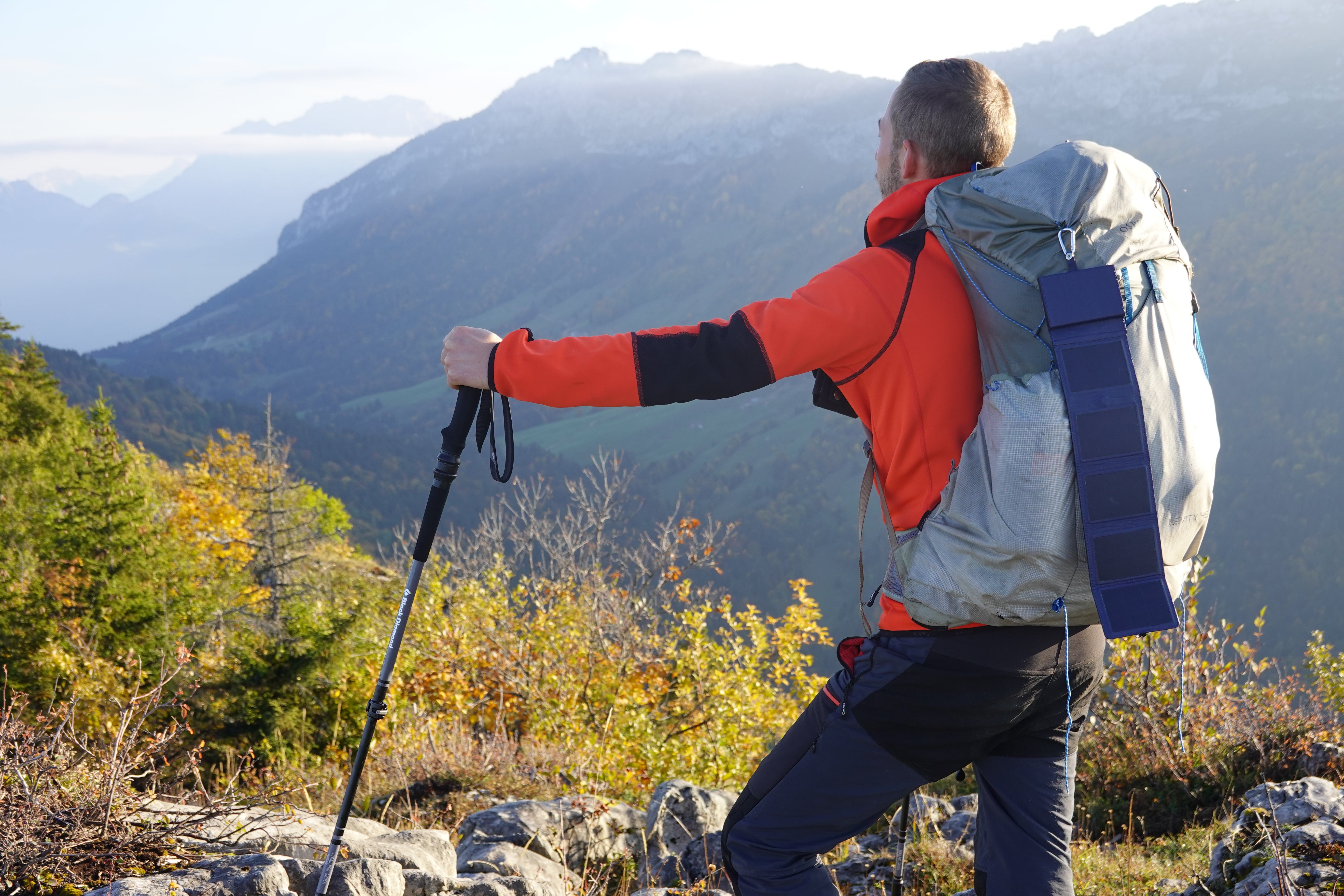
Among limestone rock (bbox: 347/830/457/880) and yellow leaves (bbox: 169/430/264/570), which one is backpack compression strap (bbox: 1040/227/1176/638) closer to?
limestone rock (bbox: 347/830/457/880)

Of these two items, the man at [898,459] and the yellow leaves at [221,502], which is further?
the yellow leaves at [221,502]

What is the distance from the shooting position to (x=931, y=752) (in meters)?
1.87

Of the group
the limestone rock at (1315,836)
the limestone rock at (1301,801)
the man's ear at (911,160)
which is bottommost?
the limestone rock at (1301,801)

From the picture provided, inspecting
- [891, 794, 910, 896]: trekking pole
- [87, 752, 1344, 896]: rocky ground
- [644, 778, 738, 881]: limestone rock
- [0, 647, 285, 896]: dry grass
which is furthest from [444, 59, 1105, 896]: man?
[644, 778, 738, 881]: limestone rock

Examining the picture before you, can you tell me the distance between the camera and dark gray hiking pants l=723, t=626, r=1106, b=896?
1826mm

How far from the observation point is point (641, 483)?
105 metres

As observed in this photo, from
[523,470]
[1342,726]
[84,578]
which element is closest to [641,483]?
[523,470]

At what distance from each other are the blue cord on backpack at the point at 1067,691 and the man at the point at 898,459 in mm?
11

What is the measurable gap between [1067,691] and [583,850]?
3.01 meters

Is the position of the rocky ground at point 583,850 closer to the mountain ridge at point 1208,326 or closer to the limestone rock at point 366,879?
the limestone rock at point 366,879

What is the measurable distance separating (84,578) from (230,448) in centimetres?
3087

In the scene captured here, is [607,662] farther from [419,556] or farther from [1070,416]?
[1070,416]

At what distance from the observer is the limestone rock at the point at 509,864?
3.54m

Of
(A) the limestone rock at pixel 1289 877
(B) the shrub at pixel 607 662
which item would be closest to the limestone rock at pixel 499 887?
(A) the limestone rock at pixel 1289 877
